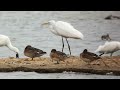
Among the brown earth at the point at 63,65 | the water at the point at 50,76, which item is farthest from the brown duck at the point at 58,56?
the water at the point at 50,76

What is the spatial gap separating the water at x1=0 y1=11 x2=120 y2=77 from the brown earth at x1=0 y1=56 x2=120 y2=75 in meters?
0.10

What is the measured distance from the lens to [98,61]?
5316mm

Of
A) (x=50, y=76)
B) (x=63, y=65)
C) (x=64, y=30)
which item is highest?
(x=64, y=30)

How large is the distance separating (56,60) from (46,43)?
0.30 m

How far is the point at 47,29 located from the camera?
561cm

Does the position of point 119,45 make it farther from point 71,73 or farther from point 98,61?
point 71,73

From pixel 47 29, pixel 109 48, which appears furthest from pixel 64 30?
pixel 109 48

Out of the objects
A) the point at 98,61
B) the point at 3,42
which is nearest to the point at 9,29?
the point at 3,42

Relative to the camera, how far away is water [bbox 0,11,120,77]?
546 centimetres

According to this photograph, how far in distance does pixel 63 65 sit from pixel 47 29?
0.58 meters

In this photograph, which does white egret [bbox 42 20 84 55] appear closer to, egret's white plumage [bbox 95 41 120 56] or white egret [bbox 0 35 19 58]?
egret's white plumage [bbox 95 41 120 56]

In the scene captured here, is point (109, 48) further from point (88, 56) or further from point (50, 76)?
point (50, 76)

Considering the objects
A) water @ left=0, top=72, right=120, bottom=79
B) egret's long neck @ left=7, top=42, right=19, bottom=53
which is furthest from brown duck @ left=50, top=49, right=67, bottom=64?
egret's long neck @ left=7, top=42, right=19, bottom=53

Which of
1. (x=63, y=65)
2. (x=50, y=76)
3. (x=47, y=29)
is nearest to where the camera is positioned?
(x=50, y=76)
